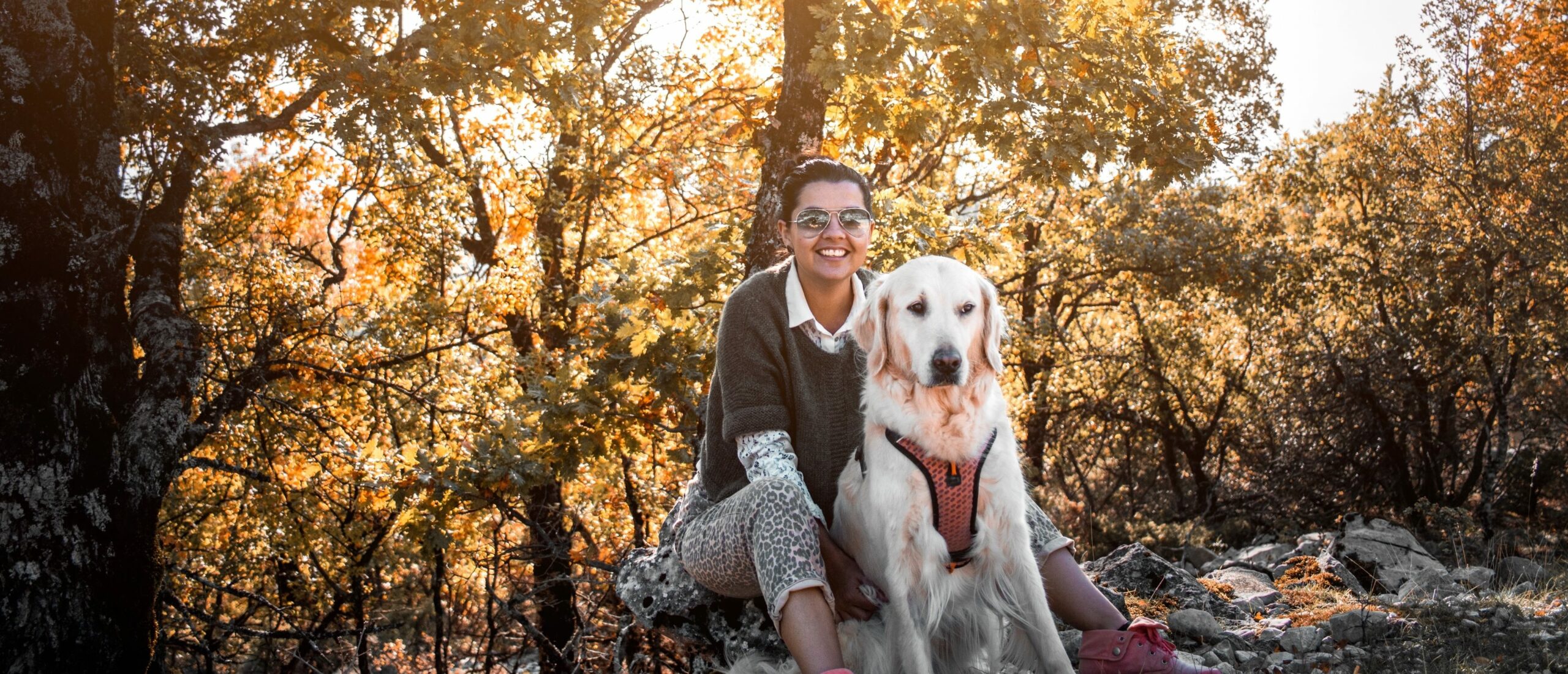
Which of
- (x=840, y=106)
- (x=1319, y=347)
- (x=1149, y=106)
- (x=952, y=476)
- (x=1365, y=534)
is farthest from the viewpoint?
(x=1319, y=347)

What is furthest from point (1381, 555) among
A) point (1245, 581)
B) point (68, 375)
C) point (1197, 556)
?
point (68, 375)

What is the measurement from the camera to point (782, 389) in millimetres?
3094

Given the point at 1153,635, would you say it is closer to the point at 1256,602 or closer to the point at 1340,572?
the point at 1256,602

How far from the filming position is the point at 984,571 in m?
2.75

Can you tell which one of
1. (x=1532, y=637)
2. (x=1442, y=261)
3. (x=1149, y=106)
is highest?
(x=1442, y=261)

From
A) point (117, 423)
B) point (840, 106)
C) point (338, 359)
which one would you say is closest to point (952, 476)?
point (840, 106)

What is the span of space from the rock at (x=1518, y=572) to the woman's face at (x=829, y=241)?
392cm

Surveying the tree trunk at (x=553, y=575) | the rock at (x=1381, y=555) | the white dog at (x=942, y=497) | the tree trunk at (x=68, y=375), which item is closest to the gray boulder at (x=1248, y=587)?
the rock at (x=1381, y=555)

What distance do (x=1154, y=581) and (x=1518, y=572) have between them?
248 centimetres

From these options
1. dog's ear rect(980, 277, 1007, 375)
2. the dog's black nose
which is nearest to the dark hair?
dog's ear rect(980, 277, 1007, 375)

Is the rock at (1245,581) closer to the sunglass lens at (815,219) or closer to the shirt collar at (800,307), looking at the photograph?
the shirt collar at (800,307)

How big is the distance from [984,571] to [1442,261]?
26.7ft

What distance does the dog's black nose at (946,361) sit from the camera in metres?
2.63

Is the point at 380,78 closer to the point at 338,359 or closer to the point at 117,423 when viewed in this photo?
the point at 117,423
